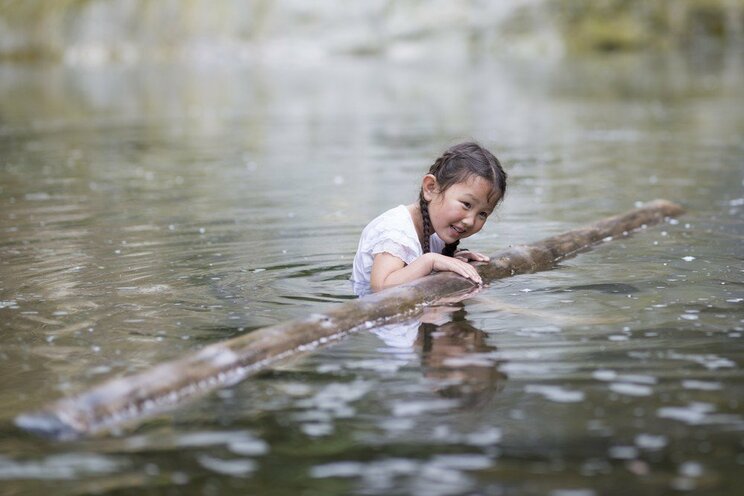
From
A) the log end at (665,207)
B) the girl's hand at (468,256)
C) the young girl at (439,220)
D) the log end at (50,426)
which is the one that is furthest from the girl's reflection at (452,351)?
the log end at (665,207)

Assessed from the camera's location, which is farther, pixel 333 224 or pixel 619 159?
pixel 619 159

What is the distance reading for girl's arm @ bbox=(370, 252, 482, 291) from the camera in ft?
23.0

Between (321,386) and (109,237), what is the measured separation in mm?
5233

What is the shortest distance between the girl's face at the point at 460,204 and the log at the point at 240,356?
0.31 metres

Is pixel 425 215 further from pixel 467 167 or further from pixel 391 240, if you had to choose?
pixel 467 167

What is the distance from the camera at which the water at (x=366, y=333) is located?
4.27 metres

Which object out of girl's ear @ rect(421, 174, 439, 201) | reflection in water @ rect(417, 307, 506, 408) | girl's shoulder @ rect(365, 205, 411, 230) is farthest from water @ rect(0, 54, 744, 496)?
girl's ear @ rect(421, 174, 439, 201)

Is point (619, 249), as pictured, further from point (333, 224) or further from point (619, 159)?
point (619, 159)

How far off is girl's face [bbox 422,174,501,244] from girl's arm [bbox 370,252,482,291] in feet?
0.64

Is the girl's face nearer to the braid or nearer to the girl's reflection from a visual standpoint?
the braid

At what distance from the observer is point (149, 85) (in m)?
39.6

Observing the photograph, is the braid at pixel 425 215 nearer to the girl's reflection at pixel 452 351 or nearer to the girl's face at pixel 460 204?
the girl's face at pixel 460 204

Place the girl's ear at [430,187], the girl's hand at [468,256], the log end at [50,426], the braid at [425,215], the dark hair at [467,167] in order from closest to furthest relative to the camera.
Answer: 1. the log end at [50,426]
2. the dark hair at [467,167]
3. the girl's ear at [430,187]
4. the braid at [425,215]
5. the girl's hand at [468,256]

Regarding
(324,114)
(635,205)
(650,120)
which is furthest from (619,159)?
(324,114)
